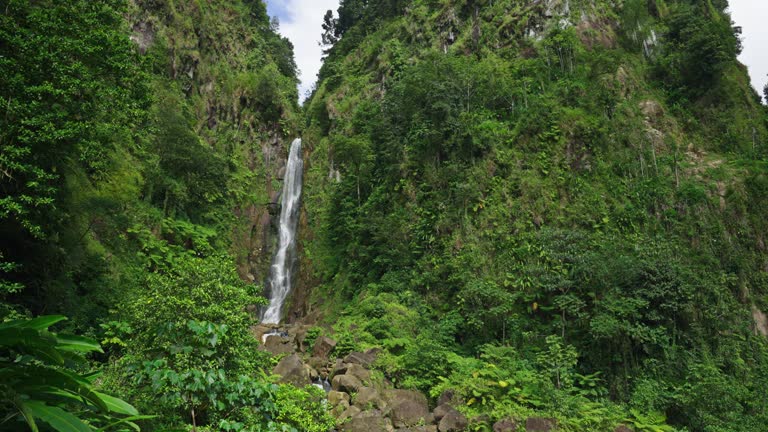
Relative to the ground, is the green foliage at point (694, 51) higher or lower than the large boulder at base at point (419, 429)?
higher

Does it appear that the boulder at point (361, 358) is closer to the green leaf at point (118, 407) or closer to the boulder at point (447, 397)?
the boulder at point (447, 397)

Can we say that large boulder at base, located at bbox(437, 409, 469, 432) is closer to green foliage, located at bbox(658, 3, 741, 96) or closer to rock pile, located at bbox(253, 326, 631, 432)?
rock pile, located at bbox(253, 326, 631, 432)

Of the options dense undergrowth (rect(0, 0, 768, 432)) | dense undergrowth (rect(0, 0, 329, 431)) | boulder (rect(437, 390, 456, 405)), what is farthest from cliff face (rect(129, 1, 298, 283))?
boulder (rect(437, 390, 456, 405))

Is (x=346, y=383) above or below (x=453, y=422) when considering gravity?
above

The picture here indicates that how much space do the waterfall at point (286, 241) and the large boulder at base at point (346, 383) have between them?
1215cm

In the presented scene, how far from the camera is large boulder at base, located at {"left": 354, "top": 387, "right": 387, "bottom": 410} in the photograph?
431 inches

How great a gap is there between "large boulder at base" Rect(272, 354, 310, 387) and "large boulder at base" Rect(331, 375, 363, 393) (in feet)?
2.75

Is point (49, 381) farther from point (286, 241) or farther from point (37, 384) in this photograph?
point (286, 241)

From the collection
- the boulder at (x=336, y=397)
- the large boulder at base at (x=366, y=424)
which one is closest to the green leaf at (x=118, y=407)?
the large boulder at base at (x=366, y=424)

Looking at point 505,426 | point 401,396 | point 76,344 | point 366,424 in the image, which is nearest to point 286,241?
point 401,396

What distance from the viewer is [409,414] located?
35.4ft

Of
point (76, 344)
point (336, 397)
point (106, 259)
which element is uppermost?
point (76, 344)

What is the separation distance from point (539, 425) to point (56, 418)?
10875 millimetres

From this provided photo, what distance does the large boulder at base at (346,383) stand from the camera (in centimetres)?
1159
